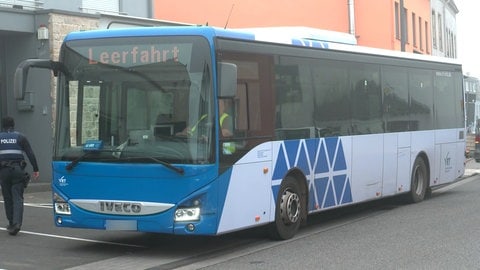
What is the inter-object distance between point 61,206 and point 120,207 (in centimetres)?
94

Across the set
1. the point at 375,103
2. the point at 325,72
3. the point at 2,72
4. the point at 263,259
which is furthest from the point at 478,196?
the point at 2,72

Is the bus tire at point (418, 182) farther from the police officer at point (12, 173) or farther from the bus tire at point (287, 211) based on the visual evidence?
the police officer at point (12, 173)

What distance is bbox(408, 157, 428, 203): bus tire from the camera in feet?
46.1

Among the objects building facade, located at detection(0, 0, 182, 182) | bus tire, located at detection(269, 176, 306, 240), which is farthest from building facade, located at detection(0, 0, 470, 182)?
bus tire, located at detection(269, 176, 306, 240)

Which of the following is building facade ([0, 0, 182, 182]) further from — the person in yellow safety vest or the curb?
the person in yellow safety vest

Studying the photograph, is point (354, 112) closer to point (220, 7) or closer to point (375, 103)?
point (375, 103)

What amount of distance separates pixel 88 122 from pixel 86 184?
2.62ft

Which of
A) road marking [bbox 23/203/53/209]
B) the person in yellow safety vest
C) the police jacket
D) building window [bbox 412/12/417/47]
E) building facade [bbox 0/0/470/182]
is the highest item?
building window [bbox 412/12/417/47]

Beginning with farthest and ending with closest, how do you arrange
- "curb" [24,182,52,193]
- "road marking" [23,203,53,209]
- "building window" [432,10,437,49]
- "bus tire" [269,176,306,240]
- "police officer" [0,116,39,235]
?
"building window" [432,10,437,49] < "curb" [24,182,52,193] < "road marking" [23,203,53,209] < "police officer" [0,116,39,235] < "bus tire" [269,176,306,240]

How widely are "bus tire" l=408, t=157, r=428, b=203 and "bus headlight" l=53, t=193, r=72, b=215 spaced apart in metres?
7.84

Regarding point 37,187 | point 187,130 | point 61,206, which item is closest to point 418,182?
point 187,130

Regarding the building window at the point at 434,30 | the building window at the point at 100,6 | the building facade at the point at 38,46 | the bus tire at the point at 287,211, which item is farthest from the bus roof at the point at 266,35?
the building window at the point at 434,30

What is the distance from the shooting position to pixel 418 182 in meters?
14.4

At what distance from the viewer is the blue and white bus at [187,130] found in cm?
815
